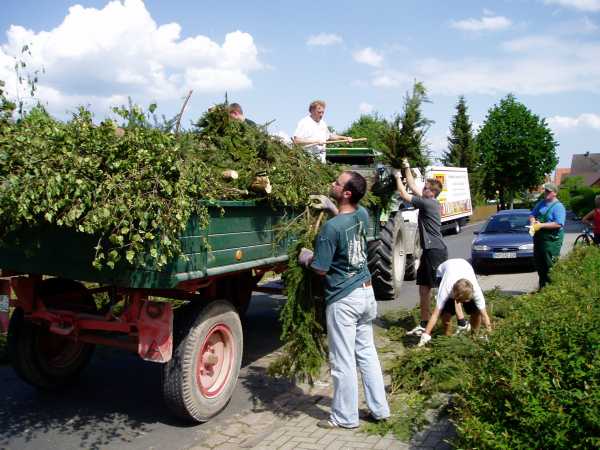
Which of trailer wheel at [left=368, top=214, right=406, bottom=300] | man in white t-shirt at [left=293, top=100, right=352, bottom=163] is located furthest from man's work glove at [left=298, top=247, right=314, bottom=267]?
trailer wheel at [left=368, top=214, right=406, bottom=300]

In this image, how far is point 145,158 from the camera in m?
3.96

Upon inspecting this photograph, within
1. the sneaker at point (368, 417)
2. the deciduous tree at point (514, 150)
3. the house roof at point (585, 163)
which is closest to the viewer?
the sneaker at point (368, 417)

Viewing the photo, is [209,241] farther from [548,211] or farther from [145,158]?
[548,211]

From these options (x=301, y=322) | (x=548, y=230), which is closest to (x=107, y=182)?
(x=301, y=322)

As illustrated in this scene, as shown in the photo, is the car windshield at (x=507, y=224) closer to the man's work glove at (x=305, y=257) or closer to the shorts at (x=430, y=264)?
the shorts at (x=430, y=264)

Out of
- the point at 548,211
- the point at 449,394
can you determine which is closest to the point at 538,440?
the point at 449,394

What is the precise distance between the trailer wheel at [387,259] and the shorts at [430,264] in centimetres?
182

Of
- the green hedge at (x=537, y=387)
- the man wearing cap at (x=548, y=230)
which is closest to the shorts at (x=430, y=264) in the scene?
the man wearing cap at (x=548, y=230)

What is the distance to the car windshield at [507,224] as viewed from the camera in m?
14.4

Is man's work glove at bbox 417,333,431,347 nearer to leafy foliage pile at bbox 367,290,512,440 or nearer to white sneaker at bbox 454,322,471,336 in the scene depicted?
leafy foliage pile at bbox 367,290,512,440

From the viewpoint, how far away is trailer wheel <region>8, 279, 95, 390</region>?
5277mm

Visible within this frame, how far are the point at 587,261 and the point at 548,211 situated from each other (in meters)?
1.13

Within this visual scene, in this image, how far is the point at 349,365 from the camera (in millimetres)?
4496

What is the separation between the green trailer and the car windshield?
10022mm
